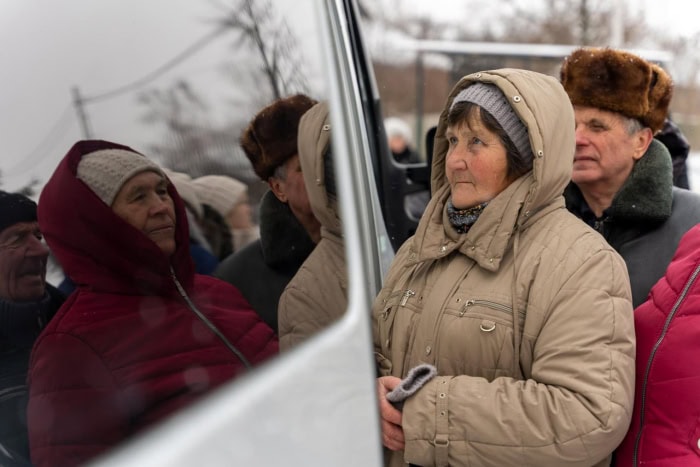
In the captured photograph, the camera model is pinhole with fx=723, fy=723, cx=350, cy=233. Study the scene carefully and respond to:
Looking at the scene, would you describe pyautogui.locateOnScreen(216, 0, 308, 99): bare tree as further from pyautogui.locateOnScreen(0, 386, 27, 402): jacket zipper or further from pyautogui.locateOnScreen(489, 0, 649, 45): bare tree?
pyautogui.locateOnScreen(489, 0, 649, 45): bare tree

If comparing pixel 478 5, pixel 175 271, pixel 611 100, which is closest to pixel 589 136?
pixel 611 100

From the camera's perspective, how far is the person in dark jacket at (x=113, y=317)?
0.92 meters

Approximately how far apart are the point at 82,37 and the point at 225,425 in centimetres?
55

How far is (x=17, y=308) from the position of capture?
3.07 feet

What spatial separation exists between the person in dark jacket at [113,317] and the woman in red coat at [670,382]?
37.8 inches

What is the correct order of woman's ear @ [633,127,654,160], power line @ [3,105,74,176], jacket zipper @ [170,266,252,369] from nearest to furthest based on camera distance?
1. power line @ [3,105,74,176]
2. jacket zipper @ [170,266,252,369]
3. woman's ear @ [633,127,654,160]

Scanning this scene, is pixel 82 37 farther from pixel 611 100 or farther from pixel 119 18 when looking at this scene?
pixel 611 100

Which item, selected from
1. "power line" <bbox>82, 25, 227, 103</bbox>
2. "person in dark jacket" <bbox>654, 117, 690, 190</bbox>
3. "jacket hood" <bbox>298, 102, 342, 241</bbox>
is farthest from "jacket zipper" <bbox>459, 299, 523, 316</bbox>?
"person in dark jacket" <bbox>654, 117, 690, 190</bbox>

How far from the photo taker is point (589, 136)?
2316 millimetres

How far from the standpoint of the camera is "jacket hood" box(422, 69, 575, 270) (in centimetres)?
154

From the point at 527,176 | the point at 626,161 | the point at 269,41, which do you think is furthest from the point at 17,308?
the point at 626,161

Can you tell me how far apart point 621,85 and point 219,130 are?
1.62 meters

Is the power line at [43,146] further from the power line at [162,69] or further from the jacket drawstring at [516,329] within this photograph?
the jacket drawstring at [516,329]

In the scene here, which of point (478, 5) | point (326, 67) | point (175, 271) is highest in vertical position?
point (326, 67)
